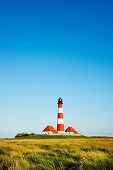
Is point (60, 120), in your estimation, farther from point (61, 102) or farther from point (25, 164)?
point (25, 164)

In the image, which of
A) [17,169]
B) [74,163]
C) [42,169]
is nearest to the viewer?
[17,169]

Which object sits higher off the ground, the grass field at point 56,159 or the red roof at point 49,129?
the red roof at point 49,129

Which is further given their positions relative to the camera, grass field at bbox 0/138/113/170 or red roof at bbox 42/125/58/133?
red roof at bbox 42/125/58/133

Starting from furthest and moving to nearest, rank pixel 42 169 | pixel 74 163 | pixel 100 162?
pixel 74 163, pixel 100 162, pixel 42 169

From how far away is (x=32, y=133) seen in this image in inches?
1981

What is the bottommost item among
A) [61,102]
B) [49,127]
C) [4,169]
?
[4,169]

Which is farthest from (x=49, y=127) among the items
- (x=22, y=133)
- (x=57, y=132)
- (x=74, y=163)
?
(x=74, y=163)

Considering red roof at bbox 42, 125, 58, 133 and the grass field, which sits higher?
red roof at bbox 42, 125, 58, 133

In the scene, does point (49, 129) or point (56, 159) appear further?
point (49, 129)

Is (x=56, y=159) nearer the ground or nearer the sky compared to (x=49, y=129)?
nearer the ground

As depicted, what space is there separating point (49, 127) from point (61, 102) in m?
8.17

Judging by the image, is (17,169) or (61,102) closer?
(17,169)

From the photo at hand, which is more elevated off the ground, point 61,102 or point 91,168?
point 61,102

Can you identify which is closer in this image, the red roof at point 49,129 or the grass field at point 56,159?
the grass field at point 56,159
